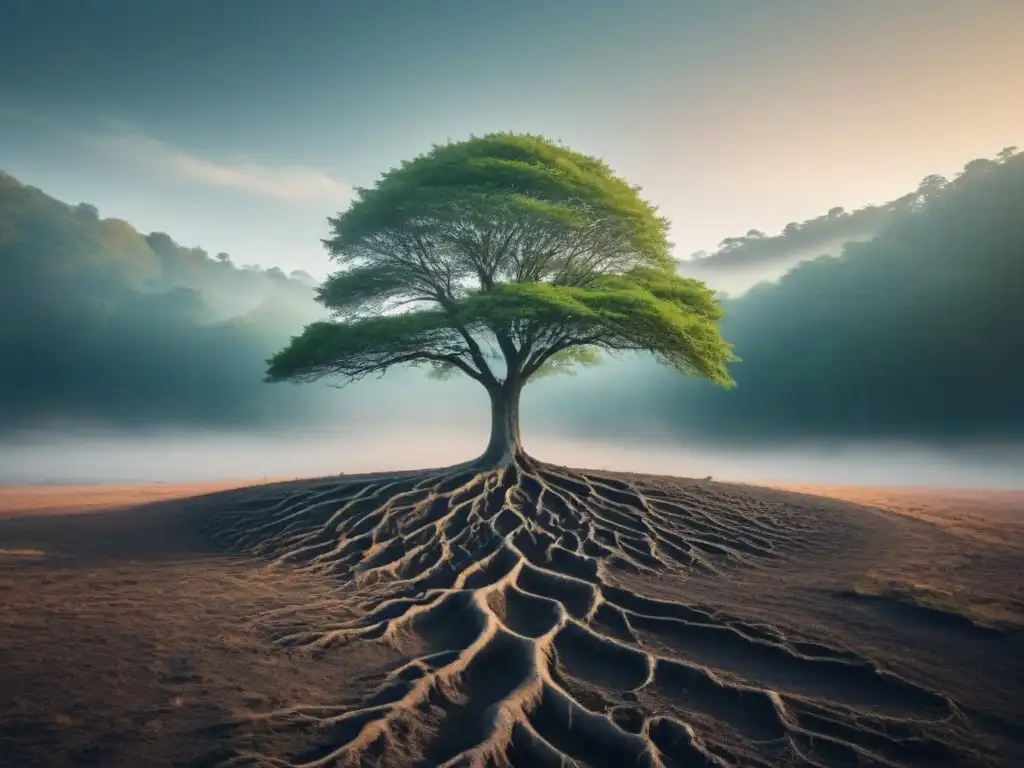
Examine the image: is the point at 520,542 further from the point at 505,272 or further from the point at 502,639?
the point at 505,272

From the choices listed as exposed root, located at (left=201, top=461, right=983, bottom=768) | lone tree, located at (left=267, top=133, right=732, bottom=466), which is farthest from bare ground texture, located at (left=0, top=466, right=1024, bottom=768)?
lone tree, located at (left=267, top=133, right=732, bottom=466)

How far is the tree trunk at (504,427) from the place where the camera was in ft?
54.1

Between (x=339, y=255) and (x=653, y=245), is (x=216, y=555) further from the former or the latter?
(x=653, y=245)

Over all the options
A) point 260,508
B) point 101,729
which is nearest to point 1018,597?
point 101,729

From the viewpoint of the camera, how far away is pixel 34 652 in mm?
6629

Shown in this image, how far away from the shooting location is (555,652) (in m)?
7.64

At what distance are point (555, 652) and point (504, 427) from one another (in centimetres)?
931

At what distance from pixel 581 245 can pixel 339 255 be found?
23.9ft

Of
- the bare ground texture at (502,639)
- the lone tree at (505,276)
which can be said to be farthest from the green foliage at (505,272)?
the bare ground texture at (502,639)

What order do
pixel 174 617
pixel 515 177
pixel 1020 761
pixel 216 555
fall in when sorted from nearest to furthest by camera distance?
pixel 1020 761 → pixel 174 617 → pixel 216 555 → pixel 515 177

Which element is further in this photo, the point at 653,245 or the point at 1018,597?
the point at 653,245

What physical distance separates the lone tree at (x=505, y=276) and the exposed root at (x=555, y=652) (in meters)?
4.09

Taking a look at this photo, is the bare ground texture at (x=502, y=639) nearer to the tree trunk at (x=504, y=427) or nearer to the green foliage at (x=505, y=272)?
the tree trunk at (x=504, y=427)

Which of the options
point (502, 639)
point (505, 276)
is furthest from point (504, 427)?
point (502, 639)
